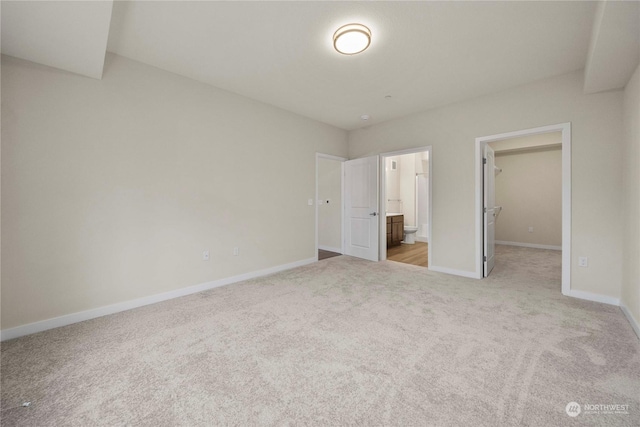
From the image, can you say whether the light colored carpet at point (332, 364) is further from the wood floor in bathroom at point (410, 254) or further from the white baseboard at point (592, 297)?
the wood floor in bathroom at point (410, 254)

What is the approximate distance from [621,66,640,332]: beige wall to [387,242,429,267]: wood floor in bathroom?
2339 millimetres

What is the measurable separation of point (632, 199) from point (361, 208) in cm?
342

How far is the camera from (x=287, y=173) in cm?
426

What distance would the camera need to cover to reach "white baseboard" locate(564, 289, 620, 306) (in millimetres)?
2770

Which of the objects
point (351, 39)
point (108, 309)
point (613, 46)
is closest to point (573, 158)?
point (613, 46)

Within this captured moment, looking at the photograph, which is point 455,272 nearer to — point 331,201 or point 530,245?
point 331,201

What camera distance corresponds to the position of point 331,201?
5824 millimetres

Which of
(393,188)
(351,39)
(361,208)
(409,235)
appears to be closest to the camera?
(351,39)

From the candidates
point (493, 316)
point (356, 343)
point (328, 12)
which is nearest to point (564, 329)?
point (493, 316)

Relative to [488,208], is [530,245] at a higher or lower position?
lower

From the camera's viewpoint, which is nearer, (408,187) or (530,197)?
(530,197)

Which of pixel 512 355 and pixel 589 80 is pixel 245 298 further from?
pixel 589 80

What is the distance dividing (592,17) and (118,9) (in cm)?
378

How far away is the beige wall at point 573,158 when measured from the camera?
9.13ft
